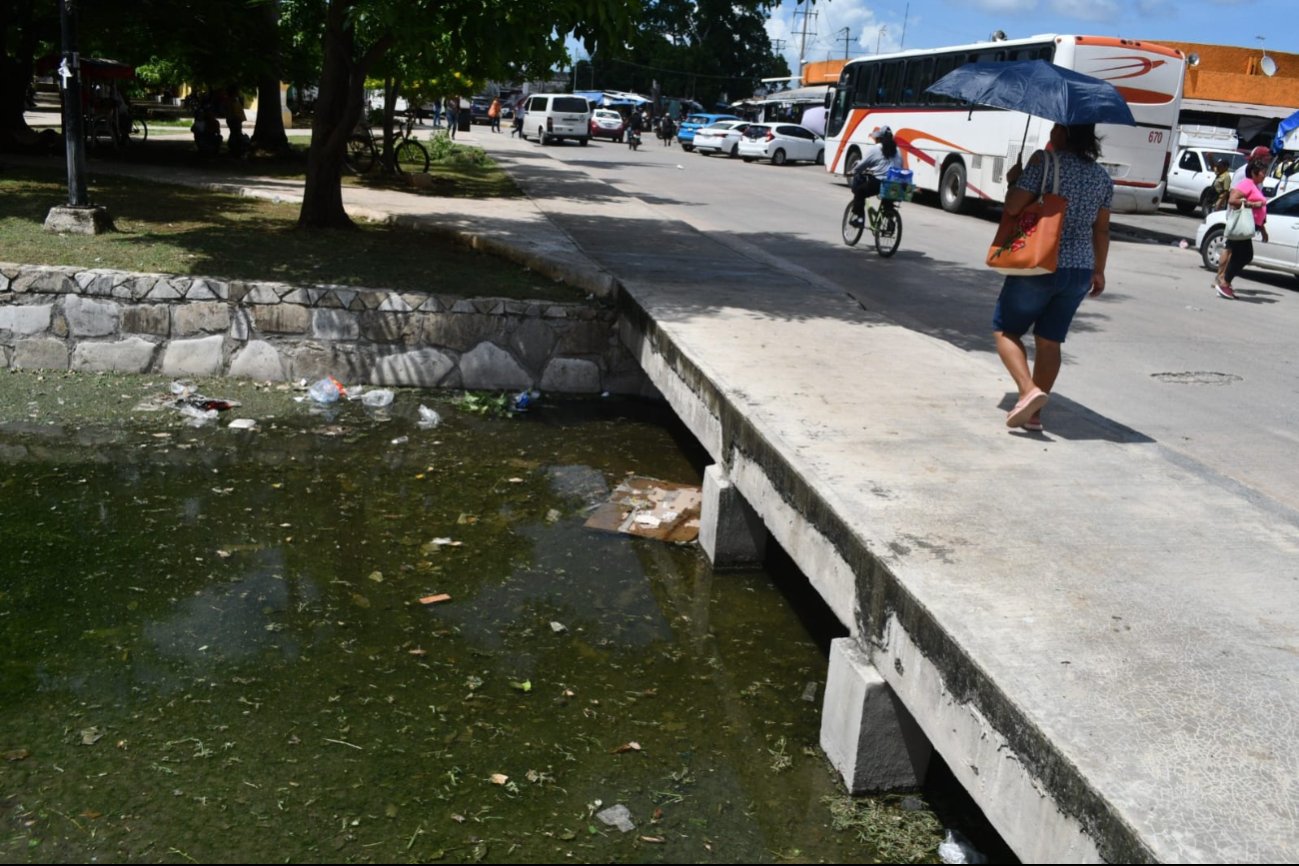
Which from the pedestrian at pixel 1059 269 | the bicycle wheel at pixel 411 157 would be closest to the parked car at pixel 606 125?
the bicycle wheel at pixel 411 157

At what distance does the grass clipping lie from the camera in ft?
11.4

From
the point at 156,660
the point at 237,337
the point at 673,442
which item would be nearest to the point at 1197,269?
the point at 673,442

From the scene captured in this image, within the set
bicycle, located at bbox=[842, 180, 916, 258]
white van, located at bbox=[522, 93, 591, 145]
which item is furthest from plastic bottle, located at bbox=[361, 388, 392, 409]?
white van, located at bbox=[522, 93, 591, 145]

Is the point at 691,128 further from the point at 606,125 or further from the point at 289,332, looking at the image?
the point at 289,332

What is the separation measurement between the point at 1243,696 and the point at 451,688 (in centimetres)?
268

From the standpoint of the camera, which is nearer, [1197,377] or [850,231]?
[1197,377]

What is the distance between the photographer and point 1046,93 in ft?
17.9

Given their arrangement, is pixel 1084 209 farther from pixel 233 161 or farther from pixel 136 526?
pixel 233 161

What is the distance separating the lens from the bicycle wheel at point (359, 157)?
784 inches

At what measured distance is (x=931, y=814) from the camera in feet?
12.0

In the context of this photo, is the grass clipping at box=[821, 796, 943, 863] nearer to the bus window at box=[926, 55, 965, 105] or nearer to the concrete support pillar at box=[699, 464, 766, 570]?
the concrete support pillar at box=[699, 464, 766, 570]

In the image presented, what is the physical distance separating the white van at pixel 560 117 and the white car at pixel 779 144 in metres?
5.75

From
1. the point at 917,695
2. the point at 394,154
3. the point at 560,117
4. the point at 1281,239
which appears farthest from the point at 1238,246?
the point at 560,117

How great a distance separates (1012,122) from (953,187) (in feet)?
8.66
